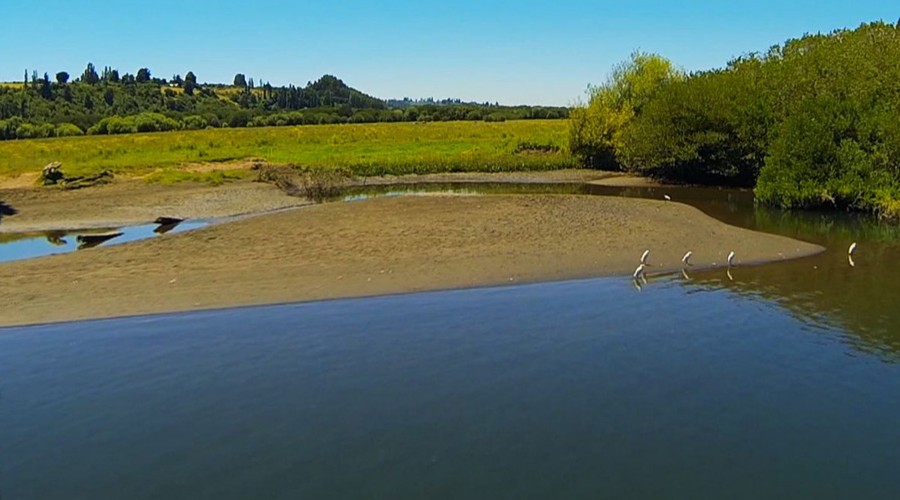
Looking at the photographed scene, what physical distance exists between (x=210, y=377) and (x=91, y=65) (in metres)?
181

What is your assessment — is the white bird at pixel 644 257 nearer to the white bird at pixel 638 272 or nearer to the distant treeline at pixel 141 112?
the white bird at pixel 638 272

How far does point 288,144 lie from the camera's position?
76188 millimetres

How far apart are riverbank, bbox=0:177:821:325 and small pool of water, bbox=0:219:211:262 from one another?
2707 millimetres

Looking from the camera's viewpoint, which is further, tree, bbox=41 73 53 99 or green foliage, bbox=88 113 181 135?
tree, bbox=41 73 53 99

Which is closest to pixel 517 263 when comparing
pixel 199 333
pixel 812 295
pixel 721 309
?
pixel 721 309

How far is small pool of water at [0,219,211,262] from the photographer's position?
2528cm

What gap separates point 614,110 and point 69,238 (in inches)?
1507

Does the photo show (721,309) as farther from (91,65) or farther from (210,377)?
(91,65)

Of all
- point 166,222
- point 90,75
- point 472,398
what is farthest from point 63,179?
point 90,75

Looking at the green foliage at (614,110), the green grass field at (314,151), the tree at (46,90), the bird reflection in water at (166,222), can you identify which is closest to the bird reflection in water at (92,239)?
the bird reflection in water at (166,222)

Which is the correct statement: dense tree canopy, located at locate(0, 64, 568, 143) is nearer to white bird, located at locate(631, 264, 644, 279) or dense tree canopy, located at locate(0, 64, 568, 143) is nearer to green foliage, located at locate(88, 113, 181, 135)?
green foliage, located at locate(88, 113, 181, 135)

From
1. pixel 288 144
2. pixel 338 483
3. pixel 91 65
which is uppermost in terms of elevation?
pixel 91 65

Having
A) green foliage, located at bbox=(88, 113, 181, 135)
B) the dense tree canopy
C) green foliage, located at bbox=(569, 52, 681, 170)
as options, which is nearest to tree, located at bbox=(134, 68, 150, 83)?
the dense tree canopy

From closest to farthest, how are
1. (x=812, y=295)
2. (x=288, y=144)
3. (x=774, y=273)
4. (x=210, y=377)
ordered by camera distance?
(x=210, y=377), (x=812, y=295), (x=774, y=273), (x=288, y=144)
